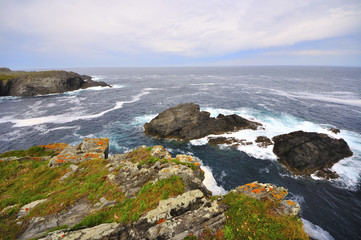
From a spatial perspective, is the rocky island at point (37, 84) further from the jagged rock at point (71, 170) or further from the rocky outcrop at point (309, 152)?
the rocky outcrop at point (309, 152)

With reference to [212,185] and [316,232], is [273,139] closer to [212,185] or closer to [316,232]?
[316,232]

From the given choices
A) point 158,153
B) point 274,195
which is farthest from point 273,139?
point 158,153

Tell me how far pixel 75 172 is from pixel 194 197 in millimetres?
12701

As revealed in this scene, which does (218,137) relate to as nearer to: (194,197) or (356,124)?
(194,197)

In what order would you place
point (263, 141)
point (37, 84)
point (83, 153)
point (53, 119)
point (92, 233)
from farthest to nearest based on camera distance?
point (37, 84), point (53, 119), point (263, 141), point (83, 153), point (92, 233)

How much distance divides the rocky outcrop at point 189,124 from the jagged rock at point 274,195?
85.7ft

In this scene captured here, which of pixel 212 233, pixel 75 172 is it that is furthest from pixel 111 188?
pixel 212 233

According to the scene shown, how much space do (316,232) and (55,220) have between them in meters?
24.8

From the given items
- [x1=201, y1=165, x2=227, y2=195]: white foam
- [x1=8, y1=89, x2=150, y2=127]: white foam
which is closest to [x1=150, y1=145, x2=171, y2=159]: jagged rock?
[x1=201, y1=165, x2=227, y2=195]: white foam

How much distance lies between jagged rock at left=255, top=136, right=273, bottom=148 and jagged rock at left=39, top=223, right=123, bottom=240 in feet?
108

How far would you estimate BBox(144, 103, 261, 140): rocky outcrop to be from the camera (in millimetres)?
38581

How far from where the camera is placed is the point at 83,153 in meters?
19.5

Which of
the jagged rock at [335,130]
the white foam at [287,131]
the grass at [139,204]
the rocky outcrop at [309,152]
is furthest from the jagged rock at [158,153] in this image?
the jagged rock at [335,130]

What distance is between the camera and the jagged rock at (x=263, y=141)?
3341cm
